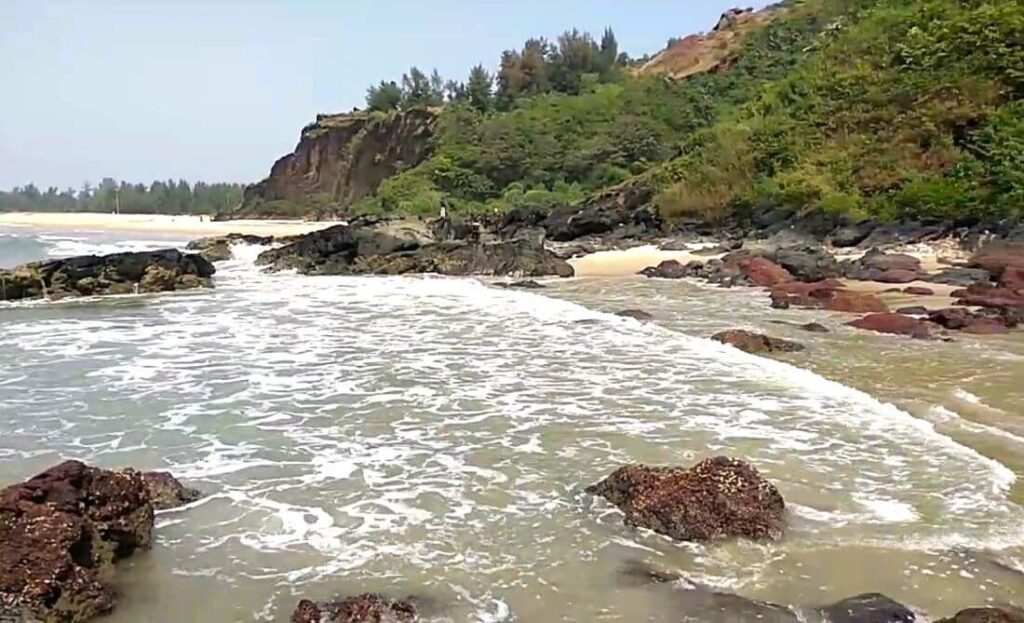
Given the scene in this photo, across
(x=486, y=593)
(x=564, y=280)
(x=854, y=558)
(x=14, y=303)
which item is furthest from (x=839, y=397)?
(x=14, y=303)

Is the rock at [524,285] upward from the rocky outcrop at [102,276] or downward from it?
upward

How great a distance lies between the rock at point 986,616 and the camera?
13.5 feet

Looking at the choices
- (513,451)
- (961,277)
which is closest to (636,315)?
(961,277)

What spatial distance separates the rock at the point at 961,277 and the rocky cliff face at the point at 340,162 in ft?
181

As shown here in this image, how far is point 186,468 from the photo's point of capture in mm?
7387

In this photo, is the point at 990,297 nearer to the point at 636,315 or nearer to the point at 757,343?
the point at 757,343

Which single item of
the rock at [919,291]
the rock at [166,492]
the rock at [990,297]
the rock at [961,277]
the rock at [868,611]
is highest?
the rock at [961,277]

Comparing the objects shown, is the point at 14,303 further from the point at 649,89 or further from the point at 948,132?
the point at 649,89

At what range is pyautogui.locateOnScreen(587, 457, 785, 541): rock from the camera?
563 cm

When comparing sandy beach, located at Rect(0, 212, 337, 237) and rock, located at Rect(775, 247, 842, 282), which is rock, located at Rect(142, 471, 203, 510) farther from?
sandy beach, located at Rect(0, 212, 337, 237)

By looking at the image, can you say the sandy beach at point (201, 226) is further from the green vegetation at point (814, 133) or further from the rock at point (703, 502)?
the rock at point (703, 502)

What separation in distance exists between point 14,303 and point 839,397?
65.3 feet

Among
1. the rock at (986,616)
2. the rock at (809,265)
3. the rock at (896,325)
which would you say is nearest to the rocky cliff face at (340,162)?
the rock at (809,265)

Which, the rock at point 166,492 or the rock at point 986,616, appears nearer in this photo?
the rock at point 986,616
